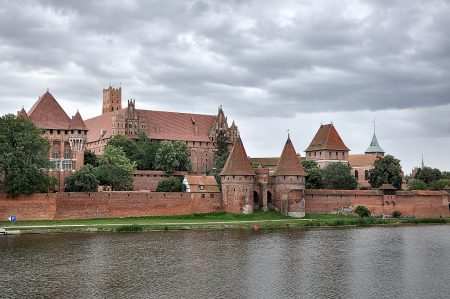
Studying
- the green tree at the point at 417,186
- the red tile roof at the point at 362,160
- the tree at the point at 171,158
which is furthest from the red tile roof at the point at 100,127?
the green tree at the point at 417,186

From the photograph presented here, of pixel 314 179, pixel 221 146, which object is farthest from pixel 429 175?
pixel 221 146

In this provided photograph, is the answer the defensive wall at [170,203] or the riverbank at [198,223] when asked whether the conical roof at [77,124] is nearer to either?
the defensive wall at [170,203]

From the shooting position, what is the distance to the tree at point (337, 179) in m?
59.9

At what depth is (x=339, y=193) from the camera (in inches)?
2135

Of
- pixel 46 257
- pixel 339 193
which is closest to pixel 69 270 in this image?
pixel 46 257

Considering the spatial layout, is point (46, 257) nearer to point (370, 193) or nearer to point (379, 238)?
point (379, 238)

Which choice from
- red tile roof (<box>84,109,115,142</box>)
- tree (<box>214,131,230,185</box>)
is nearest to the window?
red tile roof (<box>84,109,115,142</box>)

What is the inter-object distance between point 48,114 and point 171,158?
478 inches

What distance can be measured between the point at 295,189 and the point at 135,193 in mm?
12737

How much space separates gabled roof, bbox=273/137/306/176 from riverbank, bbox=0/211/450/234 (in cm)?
339

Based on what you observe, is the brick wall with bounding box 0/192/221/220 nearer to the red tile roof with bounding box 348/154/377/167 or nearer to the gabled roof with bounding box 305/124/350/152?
the gabled roof with bounding box 305/124/350/152

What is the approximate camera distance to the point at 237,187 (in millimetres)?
50469

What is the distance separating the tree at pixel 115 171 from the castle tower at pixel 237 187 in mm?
8370

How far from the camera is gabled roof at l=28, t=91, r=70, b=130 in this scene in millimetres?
55497
